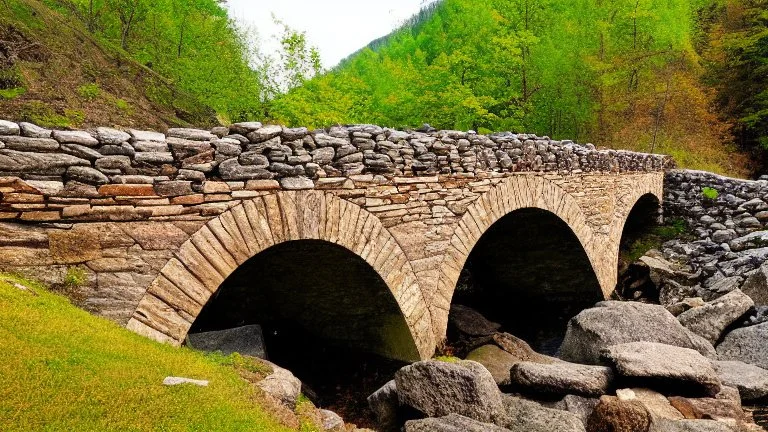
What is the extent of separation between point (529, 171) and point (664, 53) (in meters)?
17.2

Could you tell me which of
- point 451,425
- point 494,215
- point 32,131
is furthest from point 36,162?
point 494,215

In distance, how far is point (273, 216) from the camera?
5043 mm

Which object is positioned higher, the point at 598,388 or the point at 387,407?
the point at 598,388

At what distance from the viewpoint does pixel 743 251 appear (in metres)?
14.3

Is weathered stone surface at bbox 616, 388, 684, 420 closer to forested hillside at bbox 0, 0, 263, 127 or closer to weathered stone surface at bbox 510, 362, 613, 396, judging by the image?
weathered stone surface at bbox 510, 362, 613, 396

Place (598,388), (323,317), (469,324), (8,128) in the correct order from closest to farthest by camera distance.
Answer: (8,128)
(598,388)
(323,317)
(469,324)

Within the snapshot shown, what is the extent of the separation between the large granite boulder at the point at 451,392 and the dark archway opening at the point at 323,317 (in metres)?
1.38

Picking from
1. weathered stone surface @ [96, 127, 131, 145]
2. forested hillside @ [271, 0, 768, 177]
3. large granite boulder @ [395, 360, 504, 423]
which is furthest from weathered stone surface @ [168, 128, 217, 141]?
forested hillside @ [271, 0, 768, 177]

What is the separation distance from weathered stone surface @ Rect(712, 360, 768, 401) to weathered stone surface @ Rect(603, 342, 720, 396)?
0.91 meters

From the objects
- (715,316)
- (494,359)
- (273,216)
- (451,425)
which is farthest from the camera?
(715,316)

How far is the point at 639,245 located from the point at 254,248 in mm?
16386

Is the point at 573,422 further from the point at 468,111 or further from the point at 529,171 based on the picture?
the point at 468,111

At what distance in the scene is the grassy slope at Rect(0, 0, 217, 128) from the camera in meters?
11.4

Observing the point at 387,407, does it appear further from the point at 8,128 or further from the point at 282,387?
the point at 8,128
